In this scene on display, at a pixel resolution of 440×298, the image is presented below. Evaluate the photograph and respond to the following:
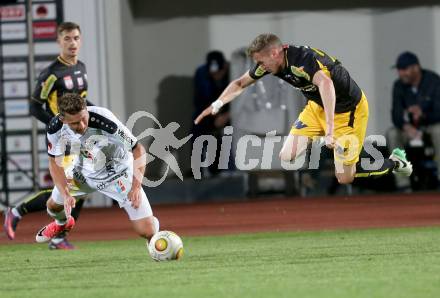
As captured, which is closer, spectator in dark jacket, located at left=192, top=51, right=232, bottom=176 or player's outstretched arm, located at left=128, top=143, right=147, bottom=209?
player's outstretched arm, located at left=128, top=143, right=147, bottom=209

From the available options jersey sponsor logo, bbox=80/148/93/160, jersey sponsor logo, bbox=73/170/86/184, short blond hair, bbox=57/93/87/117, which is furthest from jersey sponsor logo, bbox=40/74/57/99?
short blond hair, bbox=57/93/87/117

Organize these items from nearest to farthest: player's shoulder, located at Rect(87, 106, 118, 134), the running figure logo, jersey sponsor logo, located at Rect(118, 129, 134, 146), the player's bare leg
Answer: player's shoulder, located at Rect(87, 106, 118, 134) → jersey sponsor logo, located at Rect(118, 129, 134, 146) → the player's bare leg → the running figure logo

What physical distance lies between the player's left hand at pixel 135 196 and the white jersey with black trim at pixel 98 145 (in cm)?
37

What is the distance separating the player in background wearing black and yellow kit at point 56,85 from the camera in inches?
474

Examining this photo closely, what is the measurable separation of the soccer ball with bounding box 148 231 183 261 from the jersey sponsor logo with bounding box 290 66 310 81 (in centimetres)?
219

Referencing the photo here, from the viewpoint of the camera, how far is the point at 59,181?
34.3ft

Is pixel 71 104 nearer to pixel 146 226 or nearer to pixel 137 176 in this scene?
pixel 137 176

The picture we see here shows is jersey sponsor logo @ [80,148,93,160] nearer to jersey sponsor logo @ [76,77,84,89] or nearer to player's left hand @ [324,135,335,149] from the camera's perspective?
jersey sponsor logo @ [76,77,84,89]

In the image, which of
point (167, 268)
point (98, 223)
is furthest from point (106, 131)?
point (98, 223)

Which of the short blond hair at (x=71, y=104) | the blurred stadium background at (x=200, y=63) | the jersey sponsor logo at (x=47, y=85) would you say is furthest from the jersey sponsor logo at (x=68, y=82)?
the blurred stadium background at (x=200, y=63)

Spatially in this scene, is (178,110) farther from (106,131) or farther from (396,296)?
(396,296)

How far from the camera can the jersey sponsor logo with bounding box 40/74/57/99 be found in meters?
12.1

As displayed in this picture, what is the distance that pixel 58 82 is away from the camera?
1217cm

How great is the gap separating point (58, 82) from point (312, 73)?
2.79m
